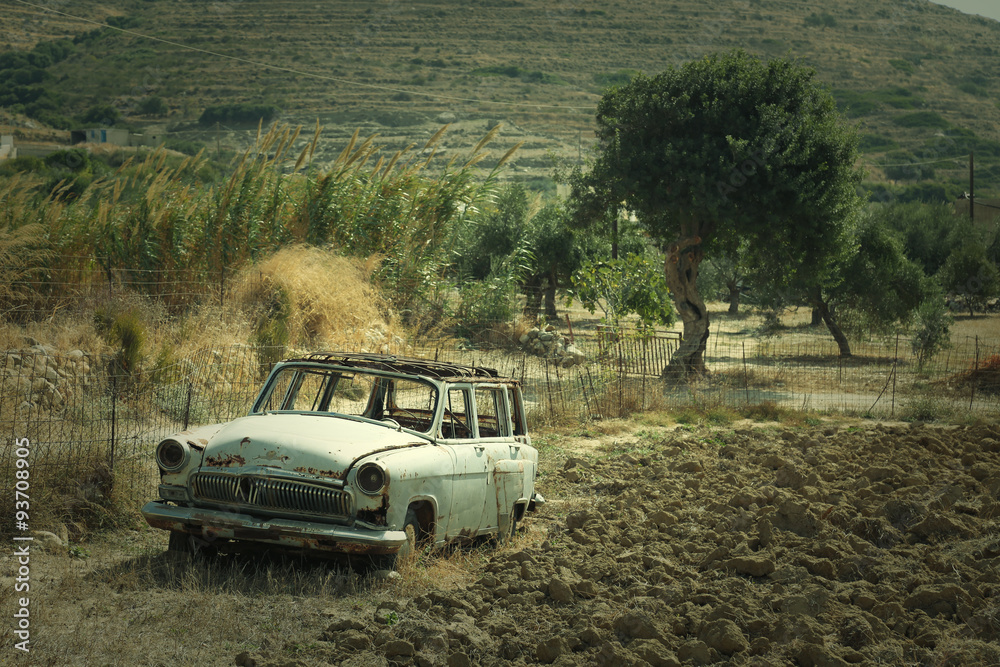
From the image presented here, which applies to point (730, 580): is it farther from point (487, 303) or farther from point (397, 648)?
point (487, 303)

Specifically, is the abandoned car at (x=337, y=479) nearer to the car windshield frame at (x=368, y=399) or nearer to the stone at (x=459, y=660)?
the car windshield frame at (x=368, y=399)

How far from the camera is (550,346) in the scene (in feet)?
69.4

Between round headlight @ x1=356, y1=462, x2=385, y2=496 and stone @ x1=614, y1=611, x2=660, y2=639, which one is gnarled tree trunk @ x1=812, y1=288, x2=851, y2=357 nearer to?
stone @ x1=614, y1=611, x2=660, y2=639

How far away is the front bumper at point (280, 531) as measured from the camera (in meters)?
5.51

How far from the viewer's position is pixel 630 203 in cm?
2150

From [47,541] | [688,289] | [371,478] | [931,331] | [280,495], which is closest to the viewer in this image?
[371,478]

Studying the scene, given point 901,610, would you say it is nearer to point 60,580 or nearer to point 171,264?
point 60,580

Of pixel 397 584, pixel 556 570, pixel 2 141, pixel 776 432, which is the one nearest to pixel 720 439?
pixel 776 432

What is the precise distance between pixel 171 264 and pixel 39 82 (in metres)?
62.9

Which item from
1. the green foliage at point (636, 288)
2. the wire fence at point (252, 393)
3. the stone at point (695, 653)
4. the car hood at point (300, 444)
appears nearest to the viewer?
the stone at point (695, 653)

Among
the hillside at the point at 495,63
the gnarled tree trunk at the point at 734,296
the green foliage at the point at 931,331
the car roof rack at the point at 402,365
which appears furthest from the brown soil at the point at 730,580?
the hillside at the point at 495,63

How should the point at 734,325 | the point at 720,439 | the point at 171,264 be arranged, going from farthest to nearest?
the point at 734,325 < the point at 171,264 < the point at 720,439

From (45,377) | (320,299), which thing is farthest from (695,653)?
(320,299)

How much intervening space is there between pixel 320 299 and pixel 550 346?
7330mm
